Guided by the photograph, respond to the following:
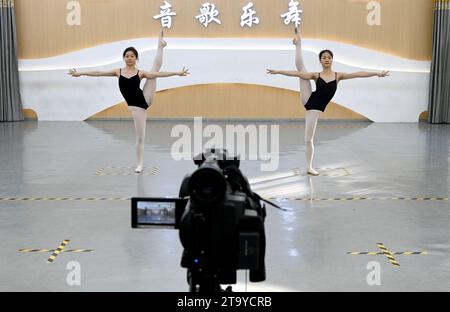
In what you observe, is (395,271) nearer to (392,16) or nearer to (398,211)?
(398,211)

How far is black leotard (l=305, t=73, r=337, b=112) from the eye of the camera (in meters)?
8.22

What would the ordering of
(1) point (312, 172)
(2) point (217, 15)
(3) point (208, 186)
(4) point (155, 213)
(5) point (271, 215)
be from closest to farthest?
(3) point (208, 186) → (4) point (155, 213) → (5) point (271, 215) → (1) point (312, 172) → (2) point (217, 15)

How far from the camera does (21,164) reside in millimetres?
8766

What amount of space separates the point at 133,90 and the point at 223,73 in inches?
253

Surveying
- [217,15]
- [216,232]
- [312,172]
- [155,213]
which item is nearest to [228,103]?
[217,15]

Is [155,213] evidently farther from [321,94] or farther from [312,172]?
[321,94]

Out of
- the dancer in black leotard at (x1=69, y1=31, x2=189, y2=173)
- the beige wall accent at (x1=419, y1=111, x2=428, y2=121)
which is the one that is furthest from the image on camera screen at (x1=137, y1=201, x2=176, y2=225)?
the beige wall accent at (x1=419, y1=111, x2=428, y2=121)

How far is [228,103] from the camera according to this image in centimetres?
1465

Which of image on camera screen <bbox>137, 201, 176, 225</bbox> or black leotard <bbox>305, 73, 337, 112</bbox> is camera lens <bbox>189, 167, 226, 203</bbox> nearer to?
image on camera screen <bbox>137, 201, 176, 225</bbox>

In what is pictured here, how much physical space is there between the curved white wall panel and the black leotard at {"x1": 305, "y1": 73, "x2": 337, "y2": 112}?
624 centimetres

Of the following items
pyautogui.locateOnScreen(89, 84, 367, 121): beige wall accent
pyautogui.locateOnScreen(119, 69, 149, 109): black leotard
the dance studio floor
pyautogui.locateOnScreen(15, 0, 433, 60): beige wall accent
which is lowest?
the dance studio floor

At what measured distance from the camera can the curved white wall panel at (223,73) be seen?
14492 millimetres

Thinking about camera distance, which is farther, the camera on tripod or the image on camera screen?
the image on camera screen

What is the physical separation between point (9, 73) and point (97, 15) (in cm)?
222
